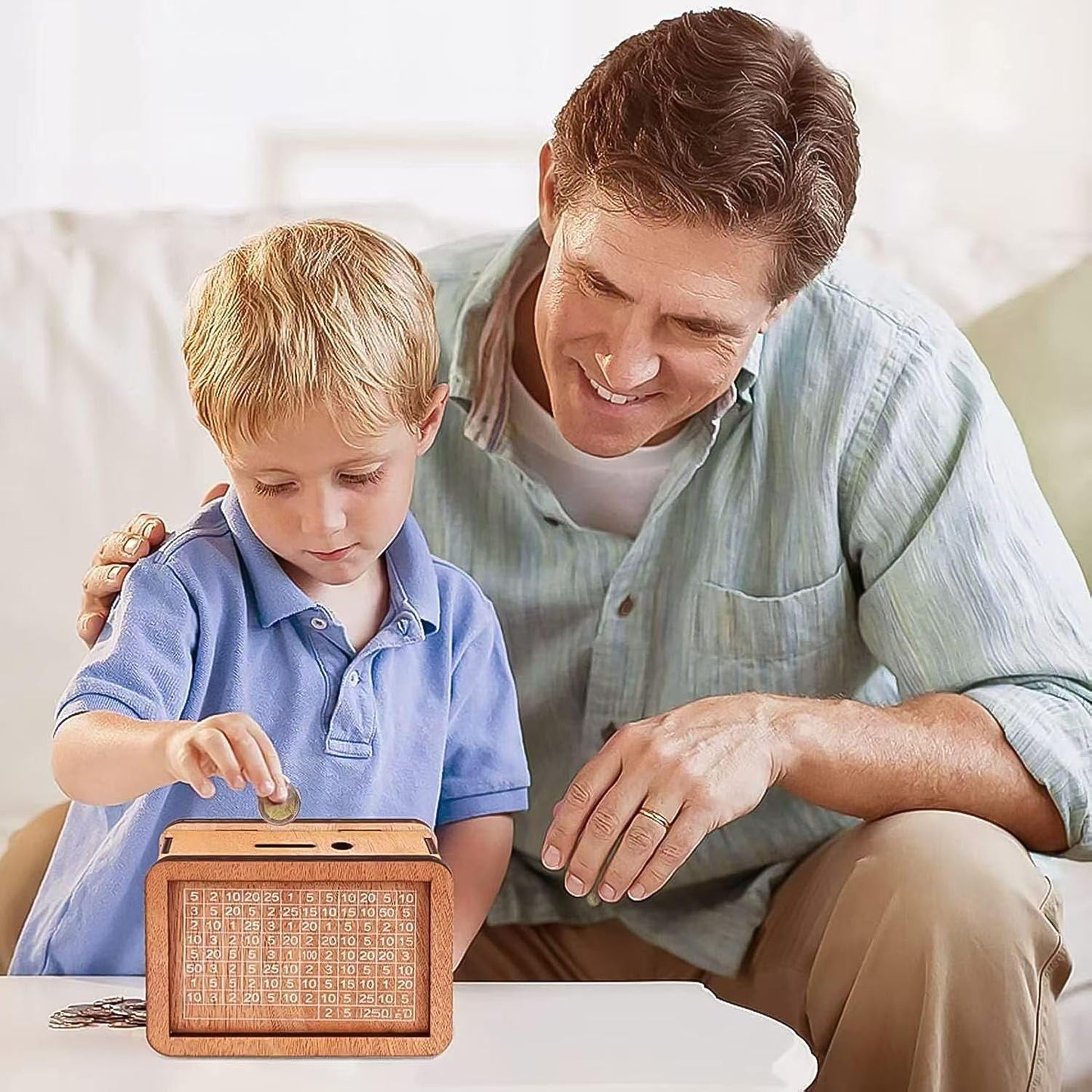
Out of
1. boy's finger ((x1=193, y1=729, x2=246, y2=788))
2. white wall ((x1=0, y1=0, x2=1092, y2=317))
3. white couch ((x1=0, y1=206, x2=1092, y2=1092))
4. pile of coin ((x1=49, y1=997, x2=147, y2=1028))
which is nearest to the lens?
boy's finger ((x1=193, y1=729, x2=246, y2=788))

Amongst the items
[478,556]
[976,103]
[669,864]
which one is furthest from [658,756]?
[976,103]

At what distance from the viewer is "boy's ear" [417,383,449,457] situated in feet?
3.80

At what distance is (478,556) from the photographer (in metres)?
1.51

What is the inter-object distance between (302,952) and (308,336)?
1.25 feet

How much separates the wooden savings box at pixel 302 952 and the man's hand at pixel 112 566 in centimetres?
28

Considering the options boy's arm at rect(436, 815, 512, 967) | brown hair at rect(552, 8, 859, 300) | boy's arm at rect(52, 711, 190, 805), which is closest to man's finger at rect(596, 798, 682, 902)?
boy's arm at rect(436, 815, 512, 967)

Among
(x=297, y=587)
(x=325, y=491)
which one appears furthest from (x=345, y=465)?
(x=297, y=587)

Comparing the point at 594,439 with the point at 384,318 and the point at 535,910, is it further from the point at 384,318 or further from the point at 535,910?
the point at 535,910

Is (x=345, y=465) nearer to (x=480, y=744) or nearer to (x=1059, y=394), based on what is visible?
(x=480, y=744)

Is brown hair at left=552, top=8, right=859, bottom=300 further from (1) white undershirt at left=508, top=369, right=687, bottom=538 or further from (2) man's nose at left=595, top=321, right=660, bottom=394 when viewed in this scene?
(1) white undershirt at left=508, top=369, right=687, bottom=538

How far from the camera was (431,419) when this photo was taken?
117cm

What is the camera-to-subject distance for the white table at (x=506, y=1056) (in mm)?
909

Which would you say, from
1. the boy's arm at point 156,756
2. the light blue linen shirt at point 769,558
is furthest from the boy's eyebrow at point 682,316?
the boy's arm at point 156,756

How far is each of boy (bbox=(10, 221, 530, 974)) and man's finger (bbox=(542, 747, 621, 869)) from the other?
103 millimetres
